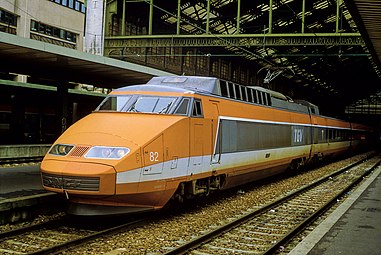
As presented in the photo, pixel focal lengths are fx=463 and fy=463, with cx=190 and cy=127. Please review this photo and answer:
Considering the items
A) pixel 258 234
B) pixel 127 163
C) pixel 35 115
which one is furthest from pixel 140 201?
pixel 35 115

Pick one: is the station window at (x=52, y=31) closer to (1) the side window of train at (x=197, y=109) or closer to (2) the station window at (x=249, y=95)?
(2) the station window at (x=249, y=95)

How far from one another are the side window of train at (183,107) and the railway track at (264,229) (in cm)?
240

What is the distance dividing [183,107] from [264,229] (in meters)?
2.91

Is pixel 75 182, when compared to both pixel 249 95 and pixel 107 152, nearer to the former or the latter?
pixel 107 152

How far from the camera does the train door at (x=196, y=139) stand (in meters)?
9.52

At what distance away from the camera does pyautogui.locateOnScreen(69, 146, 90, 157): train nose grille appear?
25.6 ft

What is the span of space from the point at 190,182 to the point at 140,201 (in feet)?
5.80

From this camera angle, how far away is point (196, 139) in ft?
31.9

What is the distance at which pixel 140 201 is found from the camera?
829 cm

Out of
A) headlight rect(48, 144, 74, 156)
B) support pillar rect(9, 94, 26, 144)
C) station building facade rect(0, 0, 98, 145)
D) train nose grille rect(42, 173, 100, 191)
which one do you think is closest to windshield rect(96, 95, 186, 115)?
headlight rect(48, 144, 74, 156)

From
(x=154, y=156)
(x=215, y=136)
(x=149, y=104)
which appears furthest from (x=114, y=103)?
(x=215, y=136)

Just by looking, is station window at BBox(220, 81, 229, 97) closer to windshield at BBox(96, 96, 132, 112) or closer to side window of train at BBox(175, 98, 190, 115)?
side window of train at BBox(175, 98, 190, 115)

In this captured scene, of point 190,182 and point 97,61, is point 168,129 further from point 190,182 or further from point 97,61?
point 97,61

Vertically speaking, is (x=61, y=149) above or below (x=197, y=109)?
below
